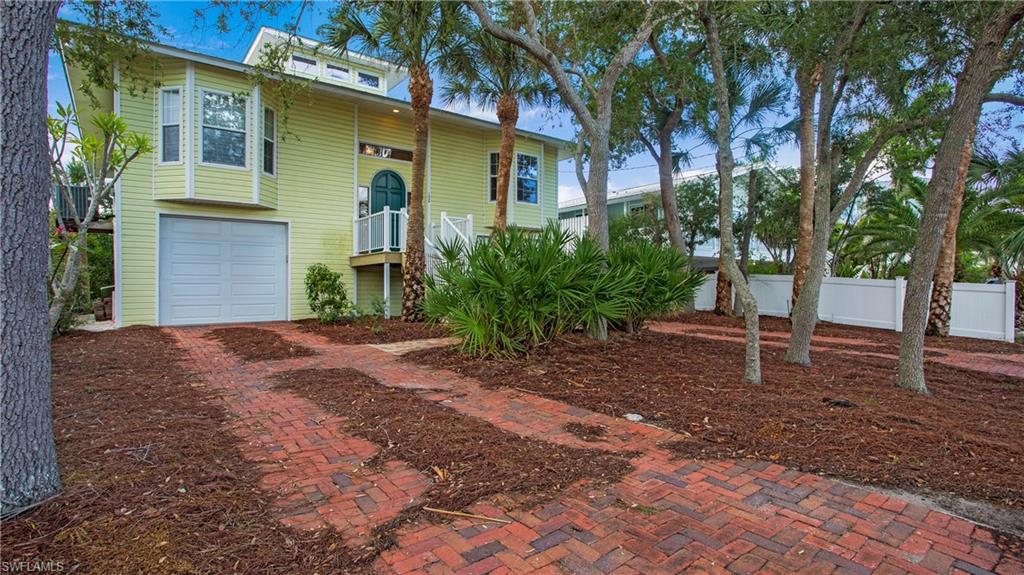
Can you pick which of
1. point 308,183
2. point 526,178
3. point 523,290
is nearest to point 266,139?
point 308,183

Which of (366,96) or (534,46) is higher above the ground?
(366,96)

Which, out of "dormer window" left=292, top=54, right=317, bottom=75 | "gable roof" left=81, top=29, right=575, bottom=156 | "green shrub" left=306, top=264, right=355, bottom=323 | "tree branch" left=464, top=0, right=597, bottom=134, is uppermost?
"dormer window" left=292, top=54, right=317, bottom=75

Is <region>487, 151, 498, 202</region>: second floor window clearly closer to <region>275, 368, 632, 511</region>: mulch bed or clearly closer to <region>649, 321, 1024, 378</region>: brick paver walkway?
<region>649, 321, 1024, 378</region>: brick paver walkway

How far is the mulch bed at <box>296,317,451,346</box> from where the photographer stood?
8961 millimetres

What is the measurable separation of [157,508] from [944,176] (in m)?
6.74

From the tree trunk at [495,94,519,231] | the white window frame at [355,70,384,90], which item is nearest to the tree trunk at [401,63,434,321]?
the tree trunk at [495,94,519,231]

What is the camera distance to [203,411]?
14.3 ft

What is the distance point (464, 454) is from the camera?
333 centimetres

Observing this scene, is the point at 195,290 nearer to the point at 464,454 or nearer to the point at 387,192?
the point at 387,192

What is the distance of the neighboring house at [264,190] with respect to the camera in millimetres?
10758

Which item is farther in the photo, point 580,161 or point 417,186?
point 580,161

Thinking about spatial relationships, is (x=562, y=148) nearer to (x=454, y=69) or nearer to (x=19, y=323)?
(x=454, y=69)

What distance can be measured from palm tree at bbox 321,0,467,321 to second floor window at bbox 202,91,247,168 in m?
3.14

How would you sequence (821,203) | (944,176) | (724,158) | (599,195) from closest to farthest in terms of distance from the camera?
(944,176)
(724,158)
(821,203)
(599,195)
